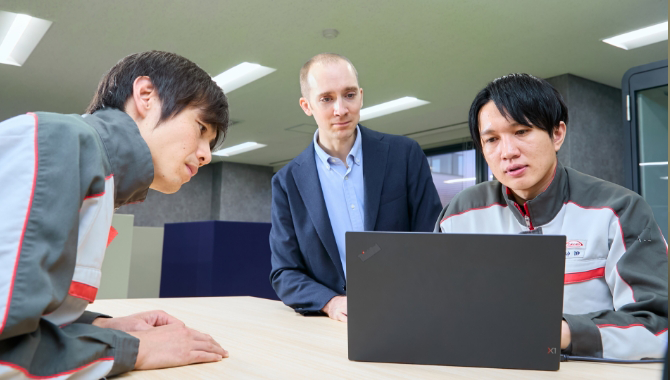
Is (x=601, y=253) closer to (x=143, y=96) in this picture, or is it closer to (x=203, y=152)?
(x=203, y=152)

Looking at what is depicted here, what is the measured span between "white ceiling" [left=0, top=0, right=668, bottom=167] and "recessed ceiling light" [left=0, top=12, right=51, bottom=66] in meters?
0.07

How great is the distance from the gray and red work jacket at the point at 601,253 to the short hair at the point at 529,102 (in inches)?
4.2

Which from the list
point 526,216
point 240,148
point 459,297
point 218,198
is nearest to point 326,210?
point 526,216

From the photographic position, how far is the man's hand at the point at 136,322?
891 millimetres

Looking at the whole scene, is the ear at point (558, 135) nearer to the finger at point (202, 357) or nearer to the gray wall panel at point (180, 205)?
the finger at point (202, 357)

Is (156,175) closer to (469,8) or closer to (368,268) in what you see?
(368,268)

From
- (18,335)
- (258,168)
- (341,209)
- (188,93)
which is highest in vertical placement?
(258,168)

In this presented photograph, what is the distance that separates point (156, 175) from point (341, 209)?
0.76 m

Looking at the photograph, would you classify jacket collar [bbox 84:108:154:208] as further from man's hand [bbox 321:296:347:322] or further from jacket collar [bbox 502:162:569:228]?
jacket collar [bbox 502:162:569:228]

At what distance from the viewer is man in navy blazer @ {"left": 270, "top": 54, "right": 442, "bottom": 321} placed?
1.41m

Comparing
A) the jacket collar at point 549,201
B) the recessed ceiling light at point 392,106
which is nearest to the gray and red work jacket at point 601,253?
the jacket collar at point 549,201

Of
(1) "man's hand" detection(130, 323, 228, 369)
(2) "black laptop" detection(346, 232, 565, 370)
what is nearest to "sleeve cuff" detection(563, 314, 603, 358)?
(2) "black laptop" detection(346, 232, 565, 370)

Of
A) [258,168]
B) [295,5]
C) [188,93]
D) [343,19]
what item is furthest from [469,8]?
[258,168]

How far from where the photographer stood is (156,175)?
2.62 feet
